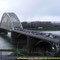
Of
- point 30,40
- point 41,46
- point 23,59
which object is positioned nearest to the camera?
point 23,59

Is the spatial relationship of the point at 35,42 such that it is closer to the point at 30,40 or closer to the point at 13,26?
the point at 30,40

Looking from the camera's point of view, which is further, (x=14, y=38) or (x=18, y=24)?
(x=18, y=24)

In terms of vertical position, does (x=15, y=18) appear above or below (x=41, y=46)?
above

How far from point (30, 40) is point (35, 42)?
103cm

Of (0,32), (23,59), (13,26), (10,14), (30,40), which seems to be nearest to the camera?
(23,59)

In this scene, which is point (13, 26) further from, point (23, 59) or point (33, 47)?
point (23, 59)

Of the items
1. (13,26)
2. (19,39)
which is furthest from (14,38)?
(13,26)

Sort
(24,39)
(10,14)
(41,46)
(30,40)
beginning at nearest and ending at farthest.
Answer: (41,46)
(30,40)
(24,39)
(10,14)

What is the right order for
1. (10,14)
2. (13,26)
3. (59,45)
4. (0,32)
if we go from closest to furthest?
(59,45) < (13,26) < (10,14) < (0,32)

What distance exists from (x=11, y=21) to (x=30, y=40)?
21.3 metres

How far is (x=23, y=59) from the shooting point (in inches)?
416

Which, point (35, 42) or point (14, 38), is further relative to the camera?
point (14, 38)

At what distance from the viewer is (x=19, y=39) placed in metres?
36.3

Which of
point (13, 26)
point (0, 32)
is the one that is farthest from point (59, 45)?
point (0, 32)
